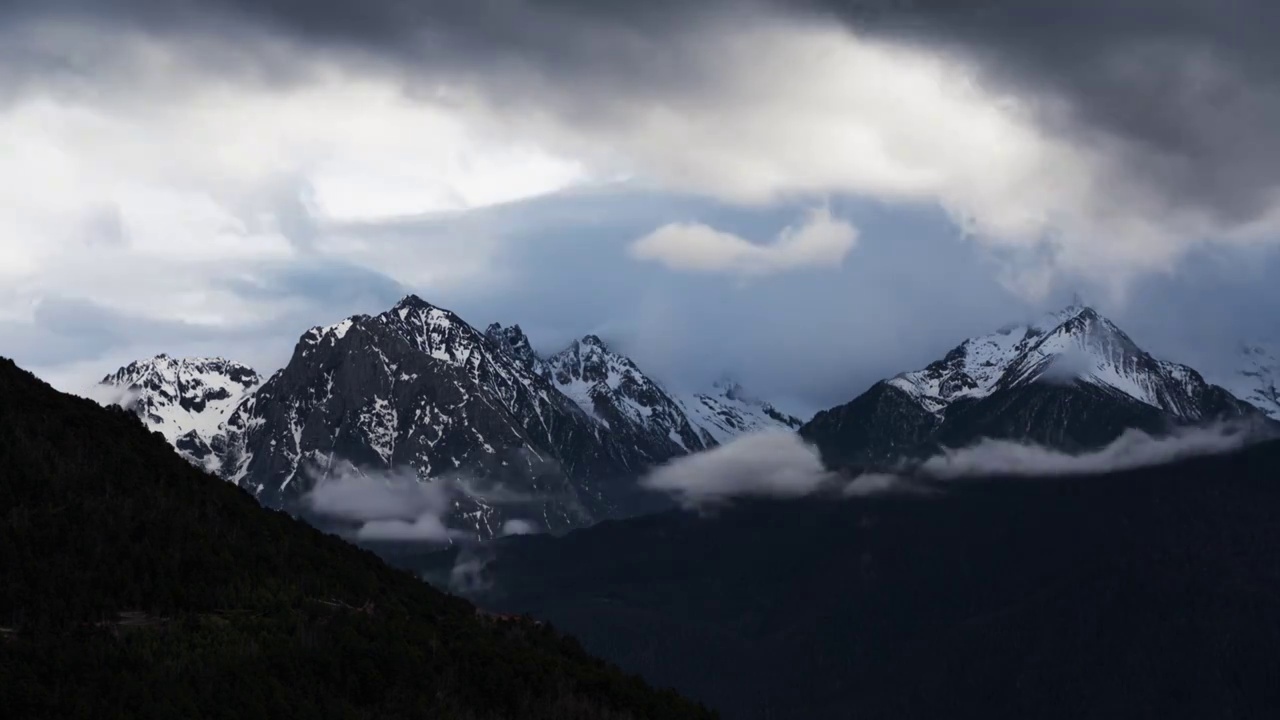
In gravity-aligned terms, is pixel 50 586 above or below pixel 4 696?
above

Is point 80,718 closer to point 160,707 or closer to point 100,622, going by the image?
point 160,707

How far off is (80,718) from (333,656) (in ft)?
116

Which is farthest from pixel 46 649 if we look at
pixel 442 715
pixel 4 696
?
pixel 442 715

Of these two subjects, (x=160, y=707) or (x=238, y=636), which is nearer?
(x=160, y=707)

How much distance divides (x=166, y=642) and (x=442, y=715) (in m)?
30.0

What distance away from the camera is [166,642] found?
18925 centimetres

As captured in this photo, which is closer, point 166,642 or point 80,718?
point 80,718

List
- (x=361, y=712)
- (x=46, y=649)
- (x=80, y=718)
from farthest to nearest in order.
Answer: (x=361, y=712), (x=46, y=649), (x=80, y=718)

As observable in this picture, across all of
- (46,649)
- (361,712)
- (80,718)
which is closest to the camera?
(80,718)

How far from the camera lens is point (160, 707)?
173625 millimetres

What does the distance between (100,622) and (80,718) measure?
28.6m

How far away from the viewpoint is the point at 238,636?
19412 cm

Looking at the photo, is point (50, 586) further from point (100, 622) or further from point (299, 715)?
point (299, 715)

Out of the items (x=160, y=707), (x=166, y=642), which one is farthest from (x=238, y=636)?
(x=160, y=707)
